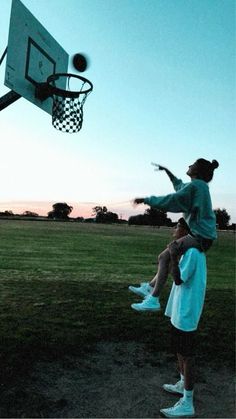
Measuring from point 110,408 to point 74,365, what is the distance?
1.34 m

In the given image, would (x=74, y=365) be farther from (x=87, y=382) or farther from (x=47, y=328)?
(x=47, y=328)

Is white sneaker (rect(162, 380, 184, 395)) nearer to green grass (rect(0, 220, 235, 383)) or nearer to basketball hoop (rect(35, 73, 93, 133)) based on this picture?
green grass (rect(0, 220, 235, 383))

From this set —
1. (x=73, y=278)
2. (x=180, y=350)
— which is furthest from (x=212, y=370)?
(x=73, y=278)

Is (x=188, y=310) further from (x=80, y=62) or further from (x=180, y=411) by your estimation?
(x=80, y=62)

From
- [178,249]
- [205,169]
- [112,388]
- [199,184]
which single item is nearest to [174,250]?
[178,249]

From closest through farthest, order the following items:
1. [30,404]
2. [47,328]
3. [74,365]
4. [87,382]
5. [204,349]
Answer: [30,404] → [87,382] → [74,365] → [204,349] → [47,328]

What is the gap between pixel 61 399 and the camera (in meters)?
4.88

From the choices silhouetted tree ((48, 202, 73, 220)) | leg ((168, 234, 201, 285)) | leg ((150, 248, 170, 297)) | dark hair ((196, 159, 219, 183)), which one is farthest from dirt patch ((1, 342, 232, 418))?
silhouetted tree ((48, 202, 73, 220))

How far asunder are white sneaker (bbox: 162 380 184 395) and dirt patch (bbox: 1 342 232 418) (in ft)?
0.24

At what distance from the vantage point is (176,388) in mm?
5184

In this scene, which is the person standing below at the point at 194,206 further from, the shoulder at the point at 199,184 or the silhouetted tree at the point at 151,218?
the silhouetted tree at the point at 151,218

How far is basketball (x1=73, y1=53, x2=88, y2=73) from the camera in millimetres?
9109

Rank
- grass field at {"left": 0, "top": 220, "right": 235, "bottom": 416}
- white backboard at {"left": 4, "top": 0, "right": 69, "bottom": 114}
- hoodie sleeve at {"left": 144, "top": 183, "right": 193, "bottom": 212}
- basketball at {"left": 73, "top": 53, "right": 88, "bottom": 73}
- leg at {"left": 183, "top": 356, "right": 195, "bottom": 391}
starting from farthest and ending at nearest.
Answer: basketball at {"left": 73, "top": 53, "right": 88, "bottom": 73} < white backboard at {"left": 4, "top": 0, "right": 69, "bottom": 114} < grass field at {"left": 0, "top": 220, "right": 235, "bottom": 416} < leg at {"left": 183, "top": 356, "right": 195, "bottom": 391} < hoodie sleeve at {"left": 144, "top": 183, "right": 193, "bottom": 212}

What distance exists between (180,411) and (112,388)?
3.34 feet
